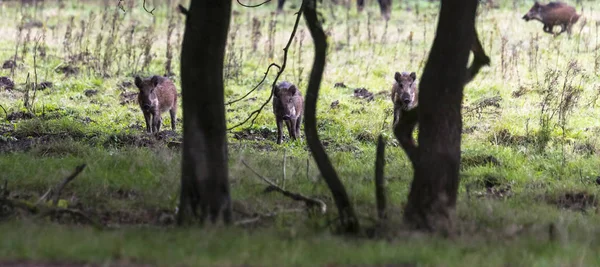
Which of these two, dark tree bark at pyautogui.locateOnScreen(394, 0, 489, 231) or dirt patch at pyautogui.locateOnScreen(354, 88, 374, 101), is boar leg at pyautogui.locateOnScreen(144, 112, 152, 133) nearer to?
dirt patch at pyautogui.locateOnScreen(354, 88, 374, 101)

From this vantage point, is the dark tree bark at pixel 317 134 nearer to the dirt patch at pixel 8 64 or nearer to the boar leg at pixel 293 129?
the boar leg at pixel 293 129

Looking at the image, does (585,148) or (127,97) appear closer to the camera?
(585,148)

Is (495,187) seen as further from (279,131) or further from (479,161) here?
(279,131)

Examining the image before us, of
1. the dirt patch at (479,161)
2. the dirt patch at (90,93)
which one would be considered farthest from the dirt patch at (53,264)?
the dirt patch at (90,93)

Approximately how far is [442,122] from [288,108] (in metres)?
7.04

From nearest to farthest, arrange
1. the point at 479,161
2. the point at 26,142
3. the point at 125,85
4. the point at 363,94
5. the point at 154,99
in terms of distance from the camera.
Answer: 1. the point at 479,161
2. the point at 26,142
3. the point at 154,99
4. the point at 363,94
5. the point at 125,85

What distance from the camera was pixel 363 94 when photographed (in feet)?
53.5

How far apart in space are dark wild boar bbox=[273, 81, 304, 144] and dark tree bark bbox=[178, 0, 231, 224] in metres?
6.12

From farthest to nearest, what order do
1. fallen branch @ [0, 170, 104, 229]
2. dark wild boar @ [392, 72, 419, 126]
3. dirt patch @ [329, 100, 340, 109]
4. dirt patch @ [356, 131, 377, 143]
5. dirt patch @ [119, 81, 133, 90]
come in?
dirt patch @ [119, 81, 133, 90]
dirt patch @ [329, 100, 340, 109]
dark wild boar @ [392, 72, 419, 126]
dirt patch @ [356, 131, 377, 143]
fallen branch @ [0, 170, 104, 229]

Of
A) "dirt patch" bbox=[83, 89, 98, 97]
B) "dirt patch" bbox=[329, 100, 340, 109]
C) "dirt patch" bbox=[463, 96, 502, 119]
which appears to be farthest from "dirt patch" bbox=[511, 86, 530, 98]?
"dirt patch" bbox=[83, 89, 98, 97]

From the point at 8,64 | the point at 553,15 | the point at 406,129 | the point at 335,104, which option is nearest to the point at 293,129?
the point at 335,104

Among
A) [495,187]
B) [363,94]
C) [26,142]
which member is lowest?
[26,142]

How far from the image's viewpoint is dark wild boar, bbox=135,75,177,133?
1390 cm

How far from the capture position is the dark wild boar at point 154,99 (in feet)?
45.6
